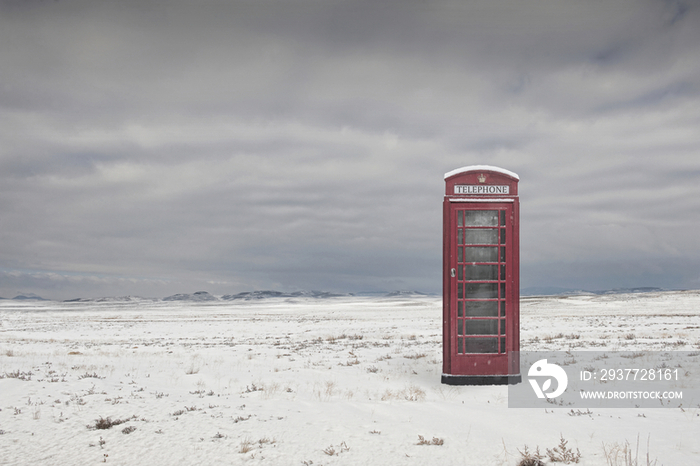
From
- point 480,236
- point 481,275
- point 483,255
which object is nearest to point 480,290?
point 481,275

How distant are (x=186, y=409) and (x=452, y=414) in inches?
173

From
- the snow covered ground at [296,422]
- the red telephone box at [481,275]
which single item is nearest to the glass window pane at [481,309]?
the red telephone box at [481,275]

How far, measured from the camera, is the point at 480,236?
1018 centimetres

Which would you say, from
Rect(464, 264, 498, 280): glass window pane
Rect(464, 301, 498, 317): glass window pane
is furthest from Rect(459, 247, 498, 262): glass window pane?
Rect(464, 301, 498, 317): glass window pane

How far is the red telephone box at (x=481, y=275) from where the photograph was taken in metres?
10.0

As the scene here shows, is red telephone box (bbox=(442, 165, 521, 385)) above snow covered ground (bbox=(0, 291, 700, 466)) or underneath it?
above

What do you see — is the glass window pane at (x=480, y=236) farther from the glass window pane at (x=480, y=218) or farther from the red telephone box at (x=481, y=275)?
the glass window pane at (x=480, y=218)

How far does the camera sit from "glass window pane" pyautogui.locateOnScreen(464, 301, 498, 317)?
33.2ft

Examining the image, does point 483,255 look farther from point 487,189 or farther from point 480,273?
point 487,189

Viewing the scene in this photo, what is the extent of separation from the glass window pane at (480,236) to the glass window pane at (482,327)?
1739 millimetres

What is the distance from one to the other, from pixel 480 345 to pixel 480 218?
9.17 feet

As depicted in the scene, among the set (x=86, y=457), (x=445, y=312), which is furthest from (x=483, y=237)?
(x=86, y=457)

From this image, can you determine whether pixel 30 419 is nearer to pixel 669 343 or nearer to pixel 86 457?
pixel 86 457

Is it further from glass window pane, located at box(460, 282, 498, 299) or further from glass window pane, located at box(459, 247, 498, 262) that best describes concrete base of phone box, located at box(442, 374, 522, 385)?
glass window pane, located at box(459, 247, 498, 262)
